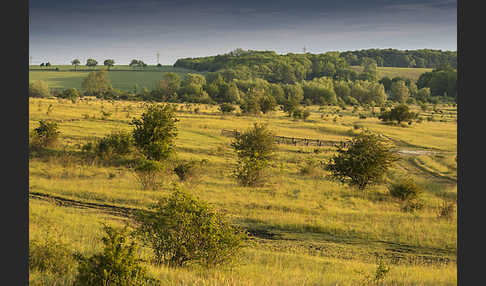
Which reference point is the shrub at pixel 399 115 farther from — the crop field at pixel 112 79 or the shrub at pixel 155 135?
the crop field at pixel 112 79

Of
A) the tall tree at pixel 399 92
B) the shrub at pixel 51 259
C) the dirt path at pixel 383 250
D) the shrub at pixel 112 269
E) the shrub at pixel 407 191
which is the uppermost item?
the tall tree at pixel 399 92

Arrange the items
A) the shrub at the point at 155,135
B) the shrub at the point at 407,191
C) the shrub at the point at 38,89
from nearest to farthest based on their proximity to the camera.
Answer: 1. the shrub at the point at 407,191
2. the shrub at the point at 155,135
3. the shrub at the point at 38,89

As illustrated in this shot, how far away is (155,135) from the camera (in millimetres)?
31062

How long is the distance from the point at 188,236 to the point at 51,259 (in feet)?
13.0

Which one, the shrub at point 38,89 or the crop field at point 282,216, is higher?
the shrub at point 38,89

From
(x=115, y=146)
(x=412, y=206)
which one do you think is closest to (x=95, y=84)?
(x=115, y=146)

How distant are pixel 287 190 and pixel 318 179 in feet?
17.4

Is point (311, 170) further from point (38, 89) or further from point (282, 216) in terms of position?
point (38, 89)

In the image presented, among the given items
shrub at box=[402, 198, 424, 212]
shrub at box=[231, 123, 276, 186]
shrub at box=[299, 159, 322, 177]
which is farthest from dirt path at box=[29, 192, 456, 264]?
shrub at box=[299, 159, 322, 177]

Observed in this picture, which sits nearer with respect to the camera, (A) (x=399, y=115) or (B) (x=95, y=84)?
(A) (x=399, y=115)

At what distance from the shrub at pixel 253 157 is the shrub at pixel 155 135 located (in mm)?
5832

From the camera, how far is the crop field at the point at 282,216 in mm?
11848

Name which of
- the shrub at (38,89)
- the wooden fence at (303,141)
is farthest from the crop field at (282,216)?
the shrub at (38,89)
